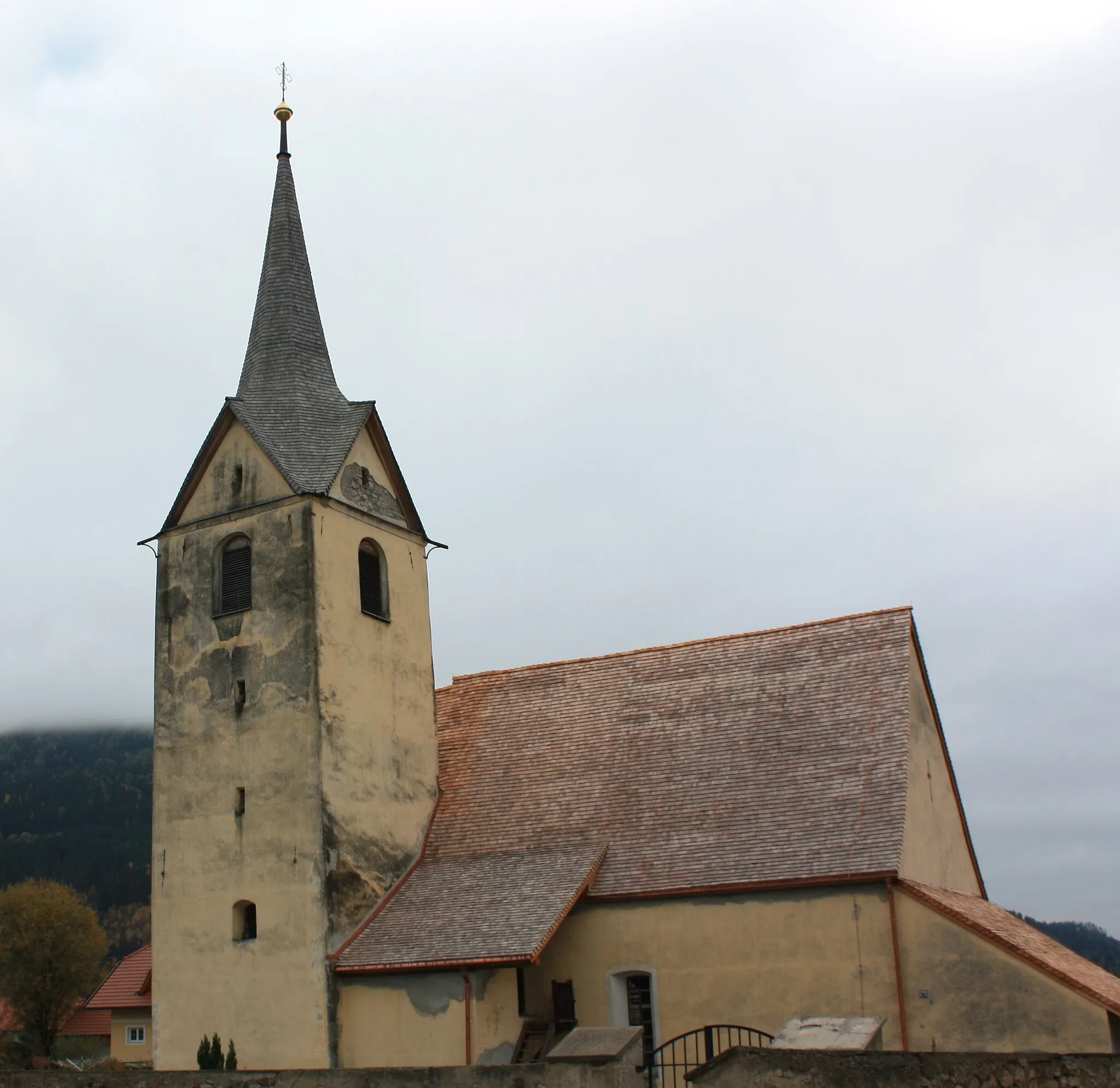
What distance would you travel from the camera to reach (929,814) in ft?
83.0

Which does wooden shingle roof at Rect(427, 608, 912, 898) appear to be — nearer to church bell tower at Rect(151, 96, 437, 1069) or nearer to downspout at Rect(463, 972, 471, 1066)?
church bell tower at Rect(151, 96, 437, 1069)

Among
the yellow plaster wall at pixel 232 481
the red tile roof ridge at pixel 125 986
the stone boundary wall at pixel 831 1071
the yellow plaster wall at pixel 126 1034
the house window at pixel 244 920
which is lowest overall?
the yellow plaster wall at pixel 126 1034

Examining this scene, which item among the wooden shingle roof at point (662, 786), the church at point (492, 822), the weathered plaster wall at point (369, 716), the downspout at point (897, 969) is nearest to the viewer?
the downspout at point (897, 969)

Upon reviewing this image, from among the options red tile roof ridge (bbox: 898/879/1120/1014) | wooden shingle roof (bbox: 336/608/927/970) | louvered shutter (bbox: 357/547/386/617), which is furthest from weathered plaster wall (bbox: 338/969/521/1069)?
louvered shutter (bbox: 357/547/386/617)

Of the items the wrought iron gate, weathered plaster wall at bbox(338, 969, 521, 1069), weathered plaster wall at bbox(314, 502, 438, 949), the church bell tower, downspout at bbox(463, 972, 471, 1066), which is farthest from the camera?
weathered plaster wall at bbox(314, 502, 438, 949)

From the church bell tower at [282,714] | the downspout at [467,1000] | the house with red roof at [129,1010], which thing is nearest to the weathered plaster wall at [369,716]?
the church bell tower at [282,714]

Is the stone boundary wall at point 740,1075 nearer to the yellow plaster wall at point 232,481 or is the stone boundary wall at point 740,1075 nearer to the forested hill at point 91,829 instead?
the yellow plaster wall at point 232,481

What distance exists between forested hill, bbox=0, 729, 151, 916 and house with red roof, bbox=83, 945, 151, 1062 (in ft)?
144

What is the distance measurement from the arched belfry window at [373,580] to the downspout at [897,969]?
12248mm

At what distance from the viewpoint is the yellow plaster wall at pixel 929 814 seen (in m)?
23.9

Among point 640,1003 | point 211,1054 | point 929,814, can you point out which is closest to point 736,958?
point 640,1003

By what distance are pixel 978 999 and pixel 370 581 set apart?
49.1 feet

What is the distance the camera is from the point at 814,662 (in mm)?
27156

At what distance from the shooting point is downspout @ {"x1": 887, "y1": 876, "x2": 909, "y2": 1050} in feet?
70.4
